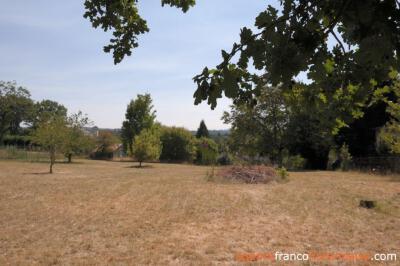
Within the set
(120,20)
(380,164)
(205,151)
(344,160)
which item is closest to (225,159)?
(205,151)

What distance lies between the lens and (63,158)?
141 feet

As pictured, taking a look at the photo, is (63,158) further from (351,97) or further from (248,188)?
(351,97)

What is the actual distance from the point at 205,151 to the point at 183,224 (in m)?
34.0

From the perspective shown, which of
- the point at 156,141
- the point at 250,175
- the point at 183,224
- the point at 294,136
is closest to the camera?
the point at 183,224

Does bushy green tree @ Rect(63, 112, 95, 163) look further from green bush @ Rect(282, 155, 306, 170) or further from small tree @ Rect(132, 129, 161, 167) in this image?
green bush @ Rect(282, 155, 306, 170)

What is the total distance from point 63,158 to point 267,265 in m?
40.1

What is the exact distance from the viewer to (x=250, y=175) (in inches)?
693

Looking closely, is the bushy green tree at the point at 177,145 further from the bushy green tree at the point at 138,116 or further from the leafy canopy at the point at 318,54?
the leafy canopy at the point at 318,54

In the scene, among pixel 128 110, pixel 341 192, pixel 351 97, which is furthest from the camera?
pixel 128 110

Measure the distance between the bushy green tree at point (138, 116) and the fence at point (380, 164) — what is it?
26.8 m

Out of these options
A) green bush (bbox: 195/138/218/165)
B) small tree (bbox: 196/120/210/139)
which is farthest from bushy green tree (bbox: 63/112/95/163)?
small tree (bbox: 196/120/210/139)

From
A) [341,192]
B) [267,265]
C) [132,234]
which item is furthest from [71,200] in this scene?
[341,192]

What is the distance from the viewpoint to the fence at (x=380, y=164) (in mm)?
23823

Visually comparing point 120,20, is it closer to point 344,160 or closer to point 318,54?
point 318,54
